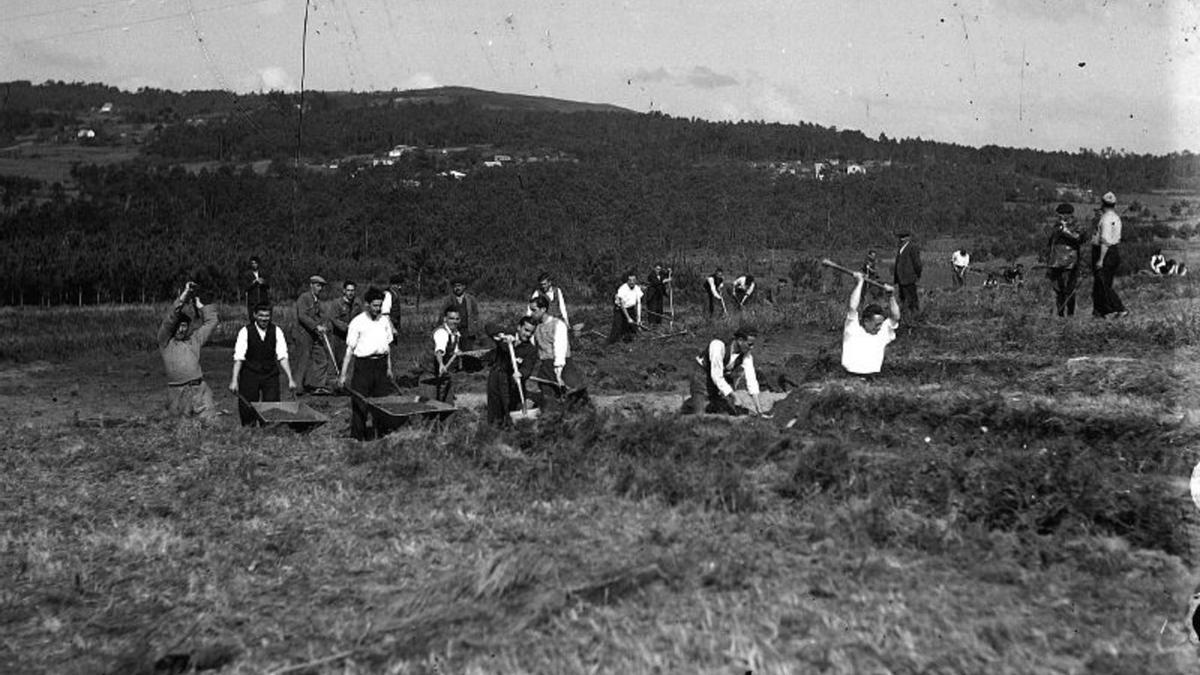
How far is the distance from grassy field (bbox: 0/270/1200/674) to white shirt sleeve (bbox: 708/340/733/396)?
746 millimetres

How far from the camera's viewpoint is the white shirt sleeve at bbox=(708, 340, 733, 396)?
398 inches

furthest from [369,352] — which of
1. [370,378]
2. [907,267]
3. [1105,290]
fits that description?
[1105,290]

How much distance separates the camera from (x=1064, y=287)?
1404 cm

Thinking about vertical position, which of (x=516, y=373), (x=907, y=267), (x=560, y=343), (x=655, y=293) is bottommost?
(x=655, y=293)

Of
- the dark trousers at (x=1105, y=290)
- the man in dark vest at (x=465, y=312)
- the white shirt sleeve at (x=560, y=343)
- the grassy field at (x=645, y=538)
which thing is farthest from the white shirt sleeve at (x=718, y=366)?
the dark trousers at (x=1105, y=290)

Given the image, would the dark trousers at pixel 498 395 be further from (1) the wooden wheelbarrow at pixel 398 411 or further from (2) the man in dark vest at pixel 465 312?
(2) the man in dark vest at pixel 465 312

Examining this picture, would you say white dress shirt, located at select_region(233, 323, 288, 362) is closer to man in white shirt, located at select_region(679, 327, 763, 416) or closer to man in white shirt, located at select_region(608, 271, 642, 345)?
man in white shirt, located at select_region(679, 327, 763, 416)

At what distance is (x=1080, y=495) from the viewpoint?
6.11 meters

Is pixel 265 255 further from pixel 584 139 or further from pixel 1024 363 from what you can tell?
pixel 1024 363

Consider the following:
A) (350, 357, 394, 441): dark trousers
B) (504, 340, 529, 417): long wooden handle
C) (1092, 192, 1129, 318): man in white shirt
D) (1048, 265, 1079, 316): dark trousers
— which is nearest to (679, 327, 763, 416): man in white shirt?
(504, 340, 529, 417): long wooden handle

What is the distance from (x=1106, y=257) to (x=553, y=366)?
671 cm

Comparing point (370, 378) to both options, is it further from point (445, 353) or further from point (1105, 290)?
point (1105, 290)

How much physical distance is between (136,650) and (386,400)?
16.2 ft

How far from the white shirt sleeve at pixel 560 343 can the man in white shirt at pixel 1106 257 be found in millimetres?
6113
